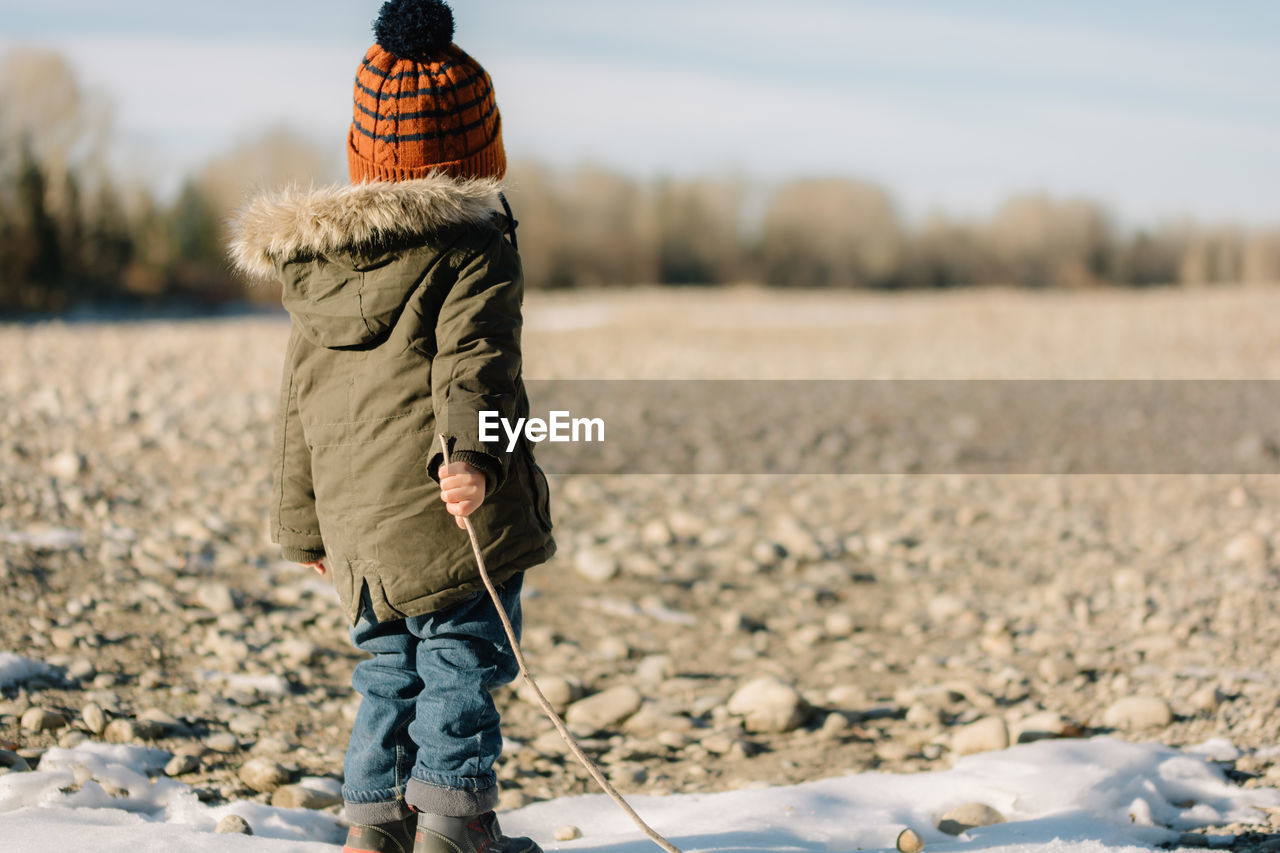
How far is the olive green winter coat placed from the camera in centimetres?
186

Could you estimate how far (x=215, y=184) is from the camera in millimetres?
38062

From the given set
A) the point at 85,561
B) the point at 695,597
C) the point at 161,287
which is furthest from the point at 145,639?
the point at 161,287

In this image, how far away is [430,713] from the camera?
75.7 inches

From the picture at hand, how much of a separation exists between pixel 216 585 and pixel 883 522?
321cm

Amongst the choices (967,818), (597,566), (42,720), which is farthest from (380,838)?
(597,566)

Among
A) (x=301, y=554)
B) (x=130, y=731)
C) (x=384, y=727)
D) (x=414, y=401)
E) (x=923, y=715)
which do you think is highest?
(x=414, y=401)

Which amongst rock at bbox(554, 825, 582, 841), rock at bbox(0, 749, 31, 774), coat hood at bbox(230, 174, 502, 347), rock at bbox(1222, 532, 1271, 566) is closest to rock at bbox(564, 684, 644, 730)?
rock at bbox(554, 825, 582, 841)

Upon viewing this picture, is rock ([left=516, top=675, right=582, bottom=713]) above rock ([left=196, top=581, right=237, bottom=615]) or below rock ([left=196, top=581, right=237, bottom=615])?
below

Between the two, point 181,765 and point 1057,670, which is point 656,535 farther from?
point 181,765

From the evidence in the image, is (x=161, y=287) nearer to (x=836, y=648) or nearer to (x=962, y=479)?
(x=962, y=479)

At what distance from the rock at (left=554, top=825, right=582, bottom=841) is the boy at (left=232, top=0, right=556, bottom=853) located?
311 millimetres

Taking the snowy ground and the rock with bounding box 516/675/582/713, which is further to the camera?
the rock with bounding box 516/675/582/713

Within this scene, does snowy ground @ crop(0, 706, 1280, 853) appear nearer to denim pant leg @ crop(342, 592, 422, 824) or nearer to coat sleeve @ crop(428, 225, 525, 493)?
denim pant leg @ crop(342, 592, 422, 824)

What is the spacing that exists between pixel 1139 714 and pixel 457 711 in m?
1.98
